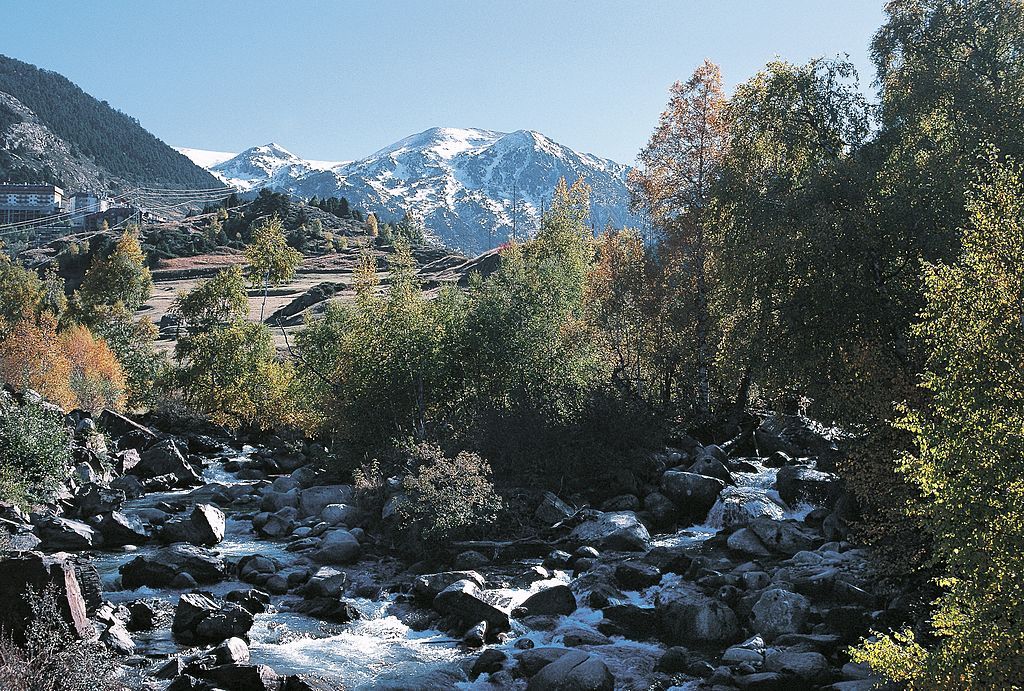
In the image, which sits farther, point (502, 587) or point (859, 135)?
point (859, 135)

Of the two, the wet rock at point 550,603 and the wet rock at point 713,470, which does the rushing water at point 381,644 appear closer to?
the wet rock at point 550,603

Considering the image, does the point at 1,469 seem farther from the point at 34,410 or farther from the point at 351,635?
the point at 351,635

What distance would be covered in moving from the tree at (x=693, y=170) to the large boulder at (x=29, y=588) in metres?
30.9

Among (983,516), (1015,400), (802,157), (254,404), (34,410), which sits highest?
(802,157)

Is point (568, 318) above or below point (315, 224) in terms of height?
below

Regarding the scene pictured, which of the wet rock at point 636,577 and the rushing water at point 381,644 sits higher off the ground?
the wet rock at point 636,577

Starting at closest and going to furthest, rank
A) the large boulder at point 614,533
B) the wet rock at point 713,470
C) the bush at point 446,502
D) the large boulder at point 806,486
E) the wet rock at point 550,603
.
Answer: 1. the wet rock at point 550,603
2. the large boulder at point 614,533
3. the bush at point 446,502
4. the large boulder at point 806,486
5. the wet rock at point 713,470

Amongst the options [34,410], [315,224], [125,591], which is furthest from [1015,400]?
[315,224]

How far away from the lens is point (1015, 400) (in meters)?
8.95

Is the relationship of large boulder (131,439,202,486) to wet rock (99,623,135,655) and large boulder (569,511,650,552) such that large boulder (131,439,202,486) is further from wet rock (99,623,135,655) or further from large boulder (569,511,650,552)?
wet rock (99,623,135,655)

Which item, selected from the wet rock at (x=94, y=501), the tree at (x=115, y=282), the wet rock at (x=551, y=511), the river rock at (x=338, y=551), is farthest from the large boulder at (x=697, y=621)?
the tree at (x=115, y=282)

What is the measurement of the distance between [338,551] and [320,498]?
7497 mm

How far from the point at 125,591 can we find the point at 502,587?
986 centimetres

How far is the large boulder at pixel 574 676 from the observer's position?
611 inches
